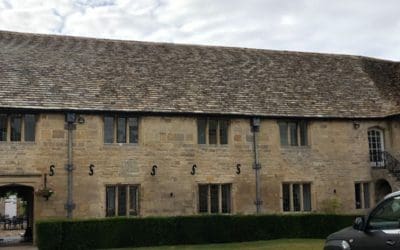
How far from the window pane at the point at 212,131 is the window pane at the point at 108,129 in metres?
4.07

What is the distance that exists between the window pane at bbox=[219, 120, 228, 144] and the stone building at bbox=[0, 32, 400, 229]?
1.7 inches

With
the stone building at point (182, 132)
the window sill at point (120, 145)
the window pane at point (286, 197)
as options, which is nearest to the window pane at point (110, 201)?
the stone building at point (182, 132)

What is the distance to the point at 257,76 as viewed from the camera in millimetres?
24641

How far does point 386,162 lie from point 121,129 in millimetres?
12037

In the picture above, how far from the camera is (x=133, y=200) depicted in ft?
67.7

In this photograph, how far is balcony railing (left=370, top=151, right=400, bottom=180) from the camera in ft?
74.7

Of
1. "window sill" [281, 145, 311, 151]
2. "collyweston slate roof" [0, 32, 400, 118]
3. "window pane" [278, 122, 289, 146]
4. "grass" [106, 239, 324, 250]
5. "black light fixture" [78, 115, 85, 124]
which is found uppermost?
"collyweston slate roof" [0, 32, 400, 118]

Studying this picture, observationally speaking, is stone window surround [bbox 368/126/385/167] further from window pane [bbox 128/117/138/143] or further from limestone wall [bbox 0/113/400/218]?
window pane [bbox 128/117/138/143]

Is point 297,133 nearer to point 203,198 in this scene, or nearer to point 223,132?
point 223,132

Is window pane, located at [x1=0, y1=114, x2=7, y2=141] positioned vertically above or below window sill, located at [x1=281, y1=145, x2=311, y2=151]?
above

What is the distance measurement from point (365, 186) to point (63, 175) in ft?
44.0

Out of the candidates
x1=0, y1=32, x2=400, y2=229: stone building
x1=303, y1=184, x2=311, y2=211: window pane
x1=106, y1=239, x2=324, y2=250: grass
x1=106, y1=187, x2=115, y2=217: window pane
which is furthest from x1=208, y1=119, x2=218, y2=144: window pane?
x1=106, y1=239, x2=324, y2=250: grass

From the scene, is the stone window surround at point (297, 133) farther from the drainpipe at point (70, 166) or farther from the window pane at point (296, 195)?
the drainpipe at point (70, 166)

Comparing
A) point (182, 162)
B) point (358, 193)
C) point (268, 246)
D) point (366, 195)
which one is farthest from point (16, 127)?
point (366, 195)
